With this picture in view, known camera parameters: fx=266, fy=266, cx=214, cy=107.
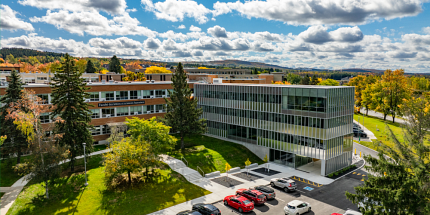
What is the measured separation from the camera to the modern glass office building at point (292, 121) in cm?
3916

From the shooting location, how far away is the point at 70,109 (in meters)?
37.4

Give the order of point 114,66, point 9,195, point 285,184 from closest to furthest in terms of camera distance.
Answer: point 9,195 < point 285,184 < point 114,66

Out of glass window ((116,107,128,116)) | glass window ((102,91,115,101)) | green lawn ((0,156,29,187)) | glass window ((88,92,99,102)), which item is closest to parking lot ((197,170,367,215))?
green lawn ((0,156,29,187))

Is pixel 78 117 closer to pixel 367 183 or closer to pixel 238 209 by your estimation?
pixel 238 209

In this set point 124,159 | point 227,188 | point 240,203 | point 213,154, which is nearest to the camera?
point 240,203

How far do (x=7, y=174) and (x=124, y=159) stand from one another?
1880cm

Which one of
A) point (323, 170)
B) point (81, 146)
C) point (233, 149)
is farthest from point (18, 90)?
point (323, 170)

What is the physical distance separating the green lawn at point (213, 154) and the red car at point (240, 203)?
1080 centimetres

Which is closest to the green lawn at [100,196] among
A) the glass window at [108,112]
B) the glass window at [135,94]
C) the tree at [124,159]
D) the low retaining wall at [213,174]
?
the tree at [124,159]

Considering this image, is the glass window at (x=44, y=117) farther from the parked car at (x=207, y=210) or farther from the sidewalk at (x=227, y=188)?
the parked car at (x=207, y=210)

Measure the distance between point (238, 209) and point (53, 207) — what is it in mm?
20494

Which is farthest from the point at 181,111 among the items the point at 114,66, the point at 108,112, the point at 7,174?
the point at 114,66

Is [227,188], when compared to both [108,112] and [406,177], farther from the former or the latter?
[108,112]

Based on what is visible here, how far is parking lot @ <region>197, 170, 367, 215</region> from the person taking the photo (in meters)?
29.4
